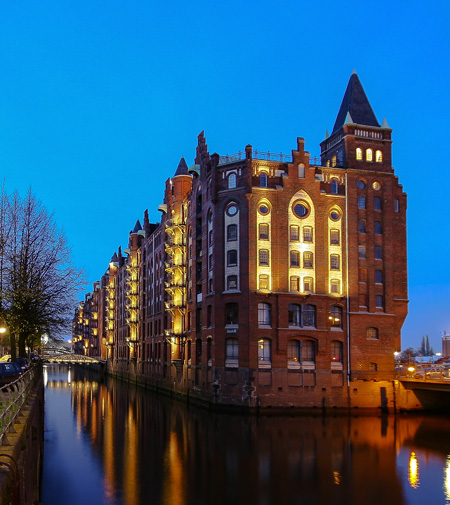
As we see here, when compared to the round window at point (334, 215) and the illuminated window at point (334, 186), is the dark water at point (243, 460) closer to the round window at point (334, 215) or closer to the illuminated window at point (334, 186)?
the round window at point (334, 215)

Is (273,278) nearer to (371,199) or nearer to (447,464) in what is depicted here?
(371,199)

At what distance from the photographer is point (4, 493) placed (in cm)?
1119

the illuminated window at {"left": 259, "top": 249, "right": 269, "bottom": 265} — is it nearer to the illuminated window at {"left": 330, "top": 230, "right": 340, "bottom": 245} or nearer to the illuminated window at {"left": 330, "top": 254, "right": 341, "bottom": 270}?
the illuminated window at {"left": 330, "top": 254, "right": 341, "bottom": 270}

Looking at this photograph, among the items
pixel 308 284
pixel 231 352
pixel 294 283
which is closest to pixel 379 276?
pixel 308 284

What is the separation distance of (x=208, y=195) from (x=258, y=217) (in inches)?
306

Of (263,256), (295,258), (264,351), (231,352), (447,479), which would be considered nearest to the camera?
(447,479)

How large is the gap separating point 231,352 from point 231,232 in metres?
13.0

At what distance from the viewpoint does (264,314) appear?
58594mm

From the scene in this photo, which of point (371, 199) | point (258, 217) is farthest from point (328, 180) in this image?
point (258, 217)

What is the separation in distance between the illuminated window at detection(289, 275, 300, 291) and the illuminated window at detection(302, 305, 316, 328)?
219 centimetres

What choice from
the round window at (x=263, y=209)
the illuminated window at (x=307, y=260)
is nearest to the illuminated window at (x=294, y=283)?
the illuminated window at (x=307, y=260)

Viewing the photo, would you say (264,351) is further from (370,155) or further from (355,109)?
(355,109)

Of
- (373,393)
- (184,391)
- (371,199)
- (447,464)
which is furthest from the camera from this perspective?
(184,391)

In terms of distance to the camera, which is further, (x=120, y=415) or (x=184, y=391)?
(x=184, y=391)
